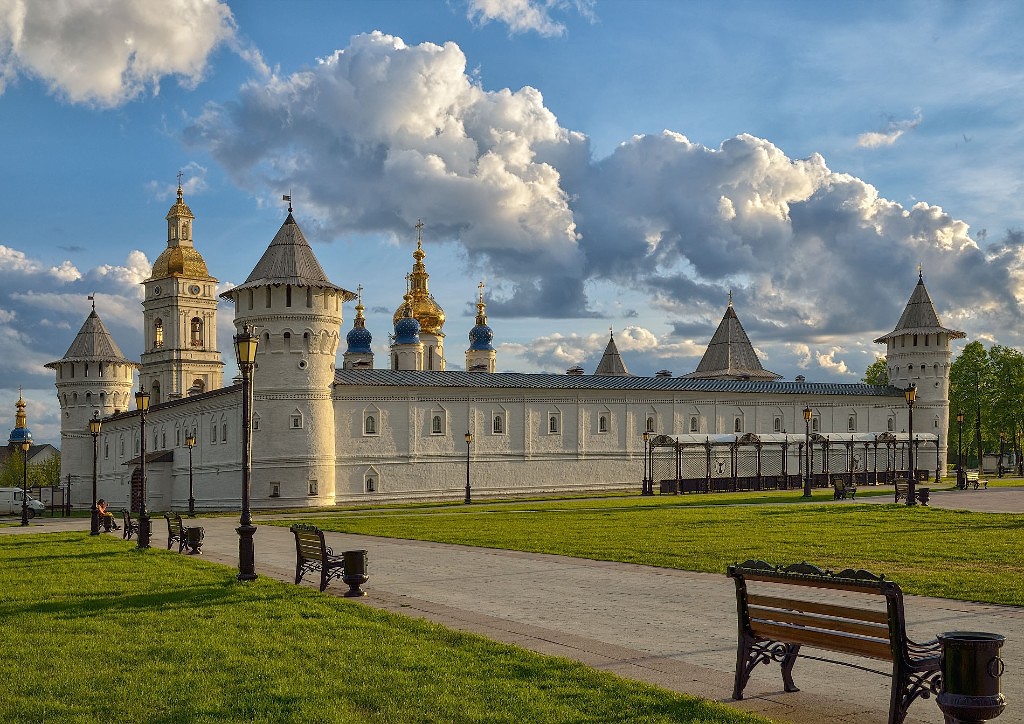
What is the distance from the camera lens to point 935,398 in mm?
66375

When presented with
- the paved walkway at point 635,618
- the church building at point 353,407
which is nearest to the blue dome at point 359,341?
the church building at point 353,407

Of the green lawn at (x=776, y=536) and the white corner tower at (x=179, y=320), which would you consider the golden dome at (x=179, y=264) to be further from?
the green lawn at (x=776, y=536)

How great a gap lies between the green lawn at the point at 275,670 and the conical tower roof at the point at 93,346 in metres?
59.7

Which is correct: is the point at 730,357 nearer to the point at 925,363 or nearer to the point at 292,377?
the point at 925,363

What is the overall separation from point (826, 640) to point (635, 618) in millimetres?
4315

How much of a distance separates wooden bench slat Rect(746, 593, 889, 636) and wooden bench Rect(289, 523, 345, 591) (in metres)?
7.55

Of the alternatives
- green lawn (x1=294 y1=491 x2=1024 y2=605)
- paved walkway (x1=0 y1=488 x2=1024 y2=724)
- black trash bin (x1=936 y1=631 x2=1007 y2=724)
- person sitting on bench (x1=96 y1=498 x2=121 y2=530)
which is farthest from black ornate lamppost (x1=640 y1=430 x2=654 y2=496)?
black trash bin (x1=936 y1=631 x2=1007 y2=724)

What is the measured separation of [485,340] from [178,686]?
7652cm

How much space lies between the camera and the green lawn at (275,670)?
754 centimetres

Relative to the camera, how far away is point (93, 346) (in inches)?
2763

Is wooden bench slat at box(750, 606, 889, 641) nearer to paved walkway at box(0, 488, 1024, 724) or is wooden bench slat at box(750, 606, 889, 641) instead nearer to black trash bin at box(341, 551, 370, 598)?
paved walkway at box(0, 488, 1024, 724)

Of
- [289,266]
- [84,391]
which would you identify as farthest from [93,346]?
[289,266]

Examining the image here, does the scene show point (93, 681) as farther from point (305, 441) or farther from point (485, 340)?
point (485, 340)

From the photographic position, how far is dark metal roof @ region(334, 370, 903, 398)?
164ft
